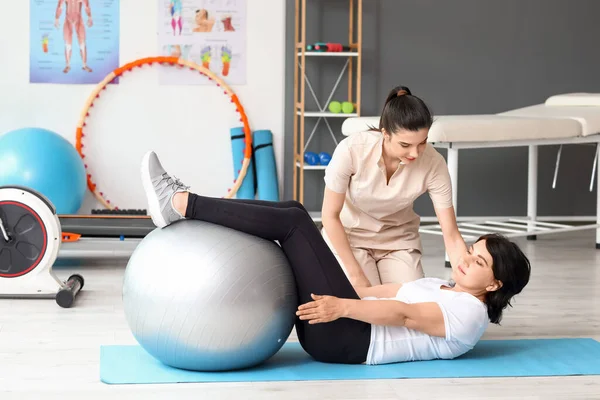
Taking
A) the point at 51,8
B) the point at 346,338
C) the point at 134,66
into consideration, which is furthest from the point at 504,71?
the point at 346,338

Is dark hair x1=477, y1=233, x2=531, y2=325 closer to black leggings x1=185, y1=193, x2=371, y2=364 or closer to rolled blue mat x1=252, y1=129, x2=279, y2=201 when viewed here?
black leggings x1=185, y1=193, x2=371, y2=364

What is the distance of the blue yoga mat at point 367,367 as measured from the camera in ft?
8.54

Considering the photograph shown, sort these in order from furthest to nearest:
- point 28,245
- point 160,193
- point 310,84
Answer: point 310,84
point 28,245
point 160,193

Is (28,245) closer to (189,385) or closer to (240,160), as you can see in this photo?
(189,385)

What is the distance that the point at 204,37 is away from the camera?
20.3ft

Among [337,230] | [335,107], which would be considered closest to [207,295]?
[337,230]

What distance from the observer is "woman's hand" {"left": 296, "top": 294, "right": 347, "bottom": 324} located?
2.51 metres

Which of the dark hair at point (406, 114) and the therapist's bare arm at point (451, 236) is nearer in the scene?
the dark hair at point (406, 114)

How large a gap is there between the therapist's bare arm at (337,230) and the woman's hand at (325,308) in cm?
44

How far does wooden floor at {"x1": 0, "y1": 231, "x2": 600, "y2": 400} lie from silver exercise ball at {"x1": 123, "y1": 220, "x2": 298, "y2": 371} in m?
0.12

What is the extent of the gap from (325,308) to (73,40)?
13.6 ft

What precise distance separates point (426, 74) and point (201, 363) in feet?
13.8

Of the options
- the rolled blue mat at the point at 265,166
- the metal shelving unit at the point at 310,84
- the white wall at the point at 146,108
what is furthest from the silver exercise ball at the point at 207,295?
the white wall at the point at 146,108

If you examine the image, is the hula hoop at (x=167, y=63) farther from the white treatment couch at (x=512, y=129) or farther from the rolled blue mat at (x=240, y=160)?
the white treatment couch at (x=512, y=129)
